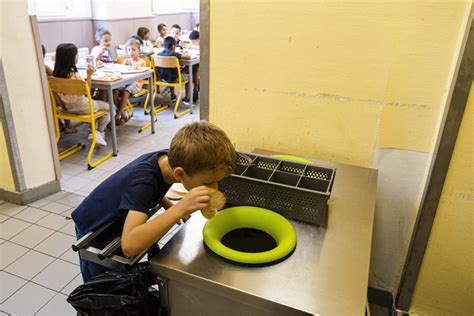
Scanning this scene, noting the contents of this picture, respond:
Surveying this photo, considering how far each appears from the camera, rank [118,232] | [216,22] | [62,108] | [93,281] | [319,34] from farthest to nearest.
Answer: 1. [62,108]
2. [216,22]
3. [319,34]
4. [118,232]
5. [93,281]

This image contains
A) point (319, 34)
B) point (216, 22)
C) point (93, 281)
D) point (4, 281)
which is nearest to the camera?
Answer: point (93, 281)

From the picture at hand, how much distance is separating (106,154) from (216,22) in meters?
2.38

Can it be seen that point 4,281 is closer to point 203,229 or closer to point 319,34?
point 203,229

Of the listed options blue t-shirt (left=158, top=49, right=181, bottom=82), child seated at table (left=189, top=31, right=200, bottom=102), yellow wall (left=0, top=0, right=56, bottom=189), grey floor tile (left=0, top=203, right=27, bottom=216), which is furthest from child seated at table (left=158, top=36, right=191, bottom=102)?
grey floor tile (left=0, top=203, right=27, bottom=216)

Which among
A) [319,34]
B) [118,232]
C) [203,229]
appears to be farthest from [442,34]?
[118,232]

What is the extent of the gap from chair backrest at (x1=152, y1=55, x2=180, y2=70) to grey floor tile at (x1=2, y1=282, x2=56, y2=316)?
3.14 m

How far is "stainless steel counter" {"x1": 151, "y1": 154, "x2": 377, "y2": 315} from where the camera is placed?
0.84 meters

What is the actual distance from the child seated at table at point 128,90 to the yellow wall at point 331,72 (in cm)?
278

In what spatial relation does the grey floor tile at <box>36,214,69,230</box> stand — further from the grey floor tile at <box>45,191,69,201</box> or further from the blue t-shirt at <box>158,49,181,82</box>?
the blue t-shirt at <box>158,49,181,82</box>

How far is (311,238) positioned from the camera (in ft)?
3.46

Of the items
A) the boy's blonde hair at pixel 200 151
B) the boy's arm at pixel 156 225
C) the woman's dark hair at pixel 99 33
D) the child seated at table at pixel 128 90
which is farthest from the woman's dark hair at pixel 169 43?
the boy's arm at pixel 156 225

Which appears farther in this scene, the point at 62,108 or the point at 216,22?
the point at 62,108

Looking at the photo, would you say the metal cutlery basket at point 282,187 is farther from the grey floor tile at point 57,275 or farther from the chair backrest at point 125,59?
the chair backrest at point 125,59

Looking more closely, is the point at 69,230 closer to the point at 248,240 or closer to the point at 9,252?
the point at 9,252
